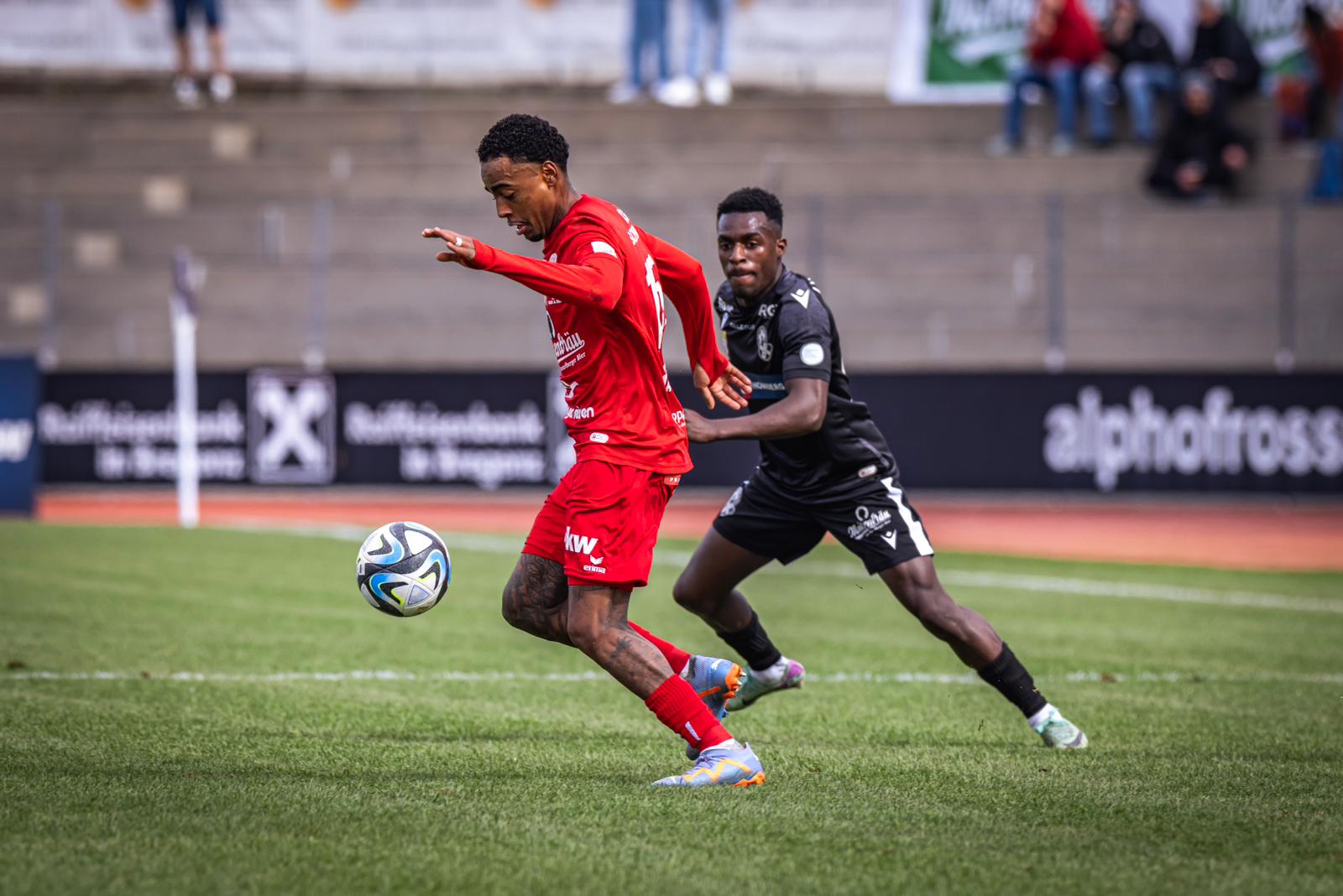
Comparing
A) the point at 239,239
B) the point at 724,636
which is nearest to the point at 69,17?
the point at 239,239

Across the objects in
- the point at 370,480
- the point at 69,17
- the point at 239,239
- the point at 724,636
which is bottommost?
the point at 370,480

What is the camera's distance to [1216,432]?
65.7 feet

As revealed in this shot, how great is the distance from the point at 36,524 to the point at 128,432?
12.5ft

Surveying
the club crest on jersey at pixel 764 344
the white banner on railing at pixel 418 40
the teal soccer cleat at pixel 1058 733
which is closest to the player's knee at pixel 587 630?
the club crest on jersey at pixel 764 344

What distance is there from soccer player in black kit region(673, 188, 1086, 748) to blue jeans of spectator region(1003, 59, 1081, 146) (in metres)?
18.2

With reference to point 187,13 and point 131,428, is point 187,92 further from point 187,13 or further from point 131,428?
point 131,428

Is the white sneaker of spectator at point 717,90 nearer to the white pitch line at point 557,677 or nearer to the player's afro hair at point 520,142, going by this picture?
the white pitch line at point 557,677

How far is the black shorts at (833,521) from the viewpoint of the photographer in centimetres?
702

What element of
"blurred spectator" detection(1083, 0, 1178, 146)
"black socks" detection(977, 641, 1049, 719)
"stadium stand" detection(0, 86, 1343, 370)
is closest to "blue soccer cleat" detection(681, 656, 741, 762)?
"black socks" detection(977, 641, 1049, 719)

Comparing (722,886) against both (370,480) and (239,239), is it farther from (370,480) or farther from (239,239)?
(239,239)

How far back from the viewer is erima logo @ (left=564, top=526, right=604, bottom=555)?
233 inches

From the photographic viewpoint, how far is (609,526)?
5949mm

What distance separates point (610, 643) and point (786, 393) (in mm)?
1633

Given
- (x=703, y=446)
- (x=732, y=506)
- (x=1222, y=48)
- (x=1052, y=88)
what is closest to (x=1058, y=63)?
(x=1052, y=88)
